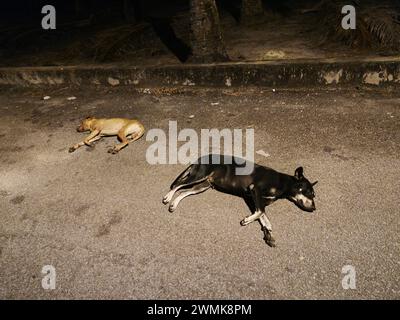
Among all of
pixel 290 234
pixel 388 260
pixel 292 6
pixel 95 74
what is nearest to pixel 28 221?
pixel 290 234

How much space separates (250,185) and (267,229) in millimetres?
498

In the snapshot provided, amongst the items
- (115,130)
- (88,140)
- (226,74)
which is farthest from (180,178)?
(226,74)

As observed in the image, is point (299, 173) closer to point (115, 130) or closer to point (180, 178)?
point (180, 178)

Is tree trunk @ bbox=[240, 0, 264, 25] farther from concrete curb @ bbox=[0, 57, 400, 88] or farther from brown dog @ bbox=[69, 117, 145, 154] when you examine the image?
brown dog @ bbox=[69, 117, 145, 154]

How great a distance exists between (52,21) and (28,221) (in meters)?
11.0

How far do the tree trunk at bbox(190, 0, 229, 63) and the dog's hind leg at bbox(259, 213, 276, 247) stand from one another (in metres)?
4.24

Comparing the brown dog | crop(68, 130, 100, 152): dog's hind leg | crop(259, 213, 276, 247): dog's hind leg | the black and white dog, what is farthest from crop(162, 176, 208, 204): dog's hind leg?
crop(68, 130, 100, 152): dog's hind leg

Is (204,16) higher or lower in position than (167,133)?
higher

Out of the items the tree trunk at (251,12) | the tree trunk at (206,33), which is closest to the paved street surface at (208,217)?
the tree trunk at (206,33)

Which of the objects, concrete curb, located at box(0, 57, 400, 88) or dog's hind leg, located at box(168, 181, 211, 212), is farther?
concrete curb, located at box(0, 57, 400, 88)

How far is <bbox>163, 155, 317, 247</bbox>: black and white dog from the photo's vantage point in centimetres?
328
